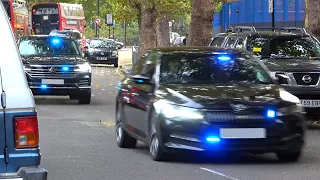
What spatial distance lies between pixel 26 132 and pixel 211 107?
4456mm

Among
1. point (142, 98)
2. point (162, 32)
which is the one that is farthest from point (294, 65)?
point (162, 32)

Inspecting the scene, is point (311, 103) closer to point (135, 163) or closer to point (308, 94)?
point (308, 94)

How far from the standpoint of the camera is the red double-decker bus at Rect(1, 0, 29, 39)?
38.4m

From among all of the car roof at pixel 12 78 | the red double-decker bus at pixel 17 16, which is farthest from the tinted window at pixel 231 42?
the red double-decker bus at pixel 17 16

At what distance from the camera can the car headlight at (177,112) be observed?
10.0m

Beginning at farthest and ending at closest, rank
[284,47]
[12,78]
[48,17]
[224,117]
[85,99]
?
[48,17] → [85,99] → [284,47] → [224,117] → [12,78]

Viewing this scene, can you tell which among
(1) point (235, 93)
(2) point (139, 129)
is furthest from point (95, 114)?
(1) point (235, 93)

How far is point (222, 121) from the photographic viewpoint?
395 inches

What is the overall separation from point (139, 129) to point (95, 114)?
6560 millimetres

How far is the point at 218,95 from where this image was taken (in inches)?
407

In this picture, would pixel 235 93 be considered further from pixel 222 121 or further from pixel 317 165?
pixel 317 165

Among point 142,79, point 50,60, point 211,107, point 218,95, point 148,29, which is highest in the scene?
point 142,79

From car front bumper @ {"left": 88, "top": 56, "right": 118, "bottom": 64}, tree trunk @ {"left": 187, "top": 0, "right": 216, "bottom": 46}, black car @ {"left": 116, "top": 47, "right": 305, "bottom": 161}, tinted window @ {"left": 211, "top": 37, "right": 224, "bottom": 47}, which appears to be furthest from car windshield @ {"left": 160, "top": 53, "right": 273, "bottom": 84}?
car front bumper @ {"left": 88, "top": 56, "right": 118, "bottom": 64}

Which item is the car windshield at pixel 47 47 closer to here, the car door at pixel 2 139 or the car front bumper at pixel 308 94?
the car front bumper at pixel 308 94
